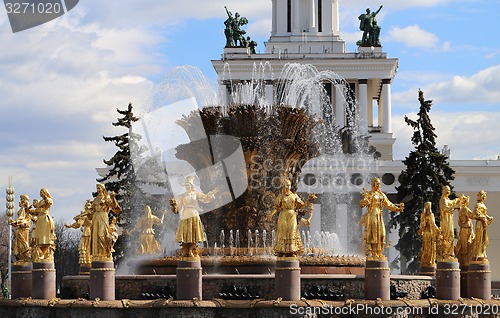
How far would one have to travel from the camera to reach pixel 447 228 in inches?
815

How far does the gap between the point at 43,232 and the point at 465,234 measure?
24.9 feet

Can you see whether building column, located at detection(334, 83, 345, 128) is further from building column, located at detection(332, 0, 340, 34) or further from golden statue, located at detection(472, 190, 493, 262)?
golden statue, located at detection(472, 190, 493, 262)

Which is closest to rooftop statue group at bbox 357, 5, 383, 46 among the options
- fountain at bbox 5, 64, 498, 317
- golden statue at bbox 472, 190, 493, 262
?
fountain at bbox 5, 64, 498, 317

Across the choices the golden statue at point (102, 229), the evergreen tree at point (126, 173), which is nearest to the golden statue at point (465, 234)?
the golden statue at point (102, 229)

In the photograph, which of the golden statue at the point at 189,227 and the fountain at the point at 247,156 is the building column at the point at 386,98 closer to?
the fountain at the point at 247,156

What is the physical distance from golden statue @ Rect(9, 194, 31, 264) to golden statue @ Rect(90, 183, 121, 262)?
73.6 inches

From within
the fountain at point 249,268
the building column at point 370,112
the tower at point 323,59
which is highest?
the tower at point 323,59

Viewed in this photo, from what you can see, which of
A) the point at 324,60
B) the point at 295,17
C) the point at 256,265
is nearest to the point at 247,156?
the point at 256,265

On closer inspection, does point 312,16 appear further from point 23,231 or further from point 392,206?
point 392,206

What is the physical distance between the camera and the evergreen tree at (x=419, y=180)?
1743 inches

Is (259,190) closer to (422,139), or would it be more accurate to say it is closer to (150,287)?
(150,287)

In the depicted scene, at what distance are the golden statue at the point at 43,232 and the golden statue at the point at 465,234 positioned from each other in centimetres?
729

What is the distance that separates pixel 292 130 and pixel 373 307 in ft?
17.6

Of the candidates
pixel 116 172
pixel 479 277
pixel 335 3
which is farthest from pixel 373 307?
pixel 335 3
